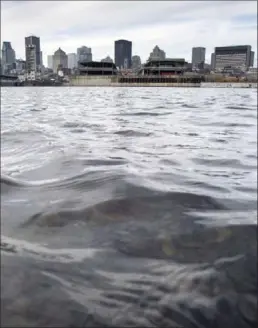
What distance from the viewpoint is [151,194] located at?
3580 millimetres

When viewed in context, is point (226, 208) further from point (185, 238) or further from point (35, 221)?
point (35, 221)

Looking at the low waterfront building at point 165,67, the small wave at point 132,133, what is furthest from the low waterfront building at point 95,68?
the small wave at point 132,133

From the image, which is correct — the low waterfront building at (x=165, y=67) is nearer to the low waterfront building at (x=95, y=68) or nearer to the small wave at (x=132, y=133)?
the low waterfront building at (x=95, y=68)

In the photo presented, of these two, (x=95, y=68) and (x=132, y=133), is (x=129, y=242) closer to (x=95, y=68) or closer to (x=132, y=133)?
(x=132, y=133)

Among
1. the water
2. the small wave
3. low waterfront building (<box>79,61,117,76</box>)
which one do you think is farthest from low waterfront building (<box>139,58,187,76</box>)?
the water

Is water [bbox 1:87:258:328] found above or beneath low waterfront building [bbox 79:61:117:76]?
beneath

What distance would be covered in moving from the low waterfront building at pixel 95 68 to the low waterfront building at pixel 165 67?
11.5 m

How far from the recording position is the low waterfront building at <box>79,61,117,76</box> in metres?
Answer: 118

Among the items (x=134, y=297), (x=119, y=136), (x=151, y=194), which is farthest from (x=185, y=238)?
(x=119, y=136)

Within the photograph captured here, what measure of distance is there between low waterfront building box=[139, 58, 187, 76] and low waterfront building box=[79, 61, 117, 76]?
37.7ft

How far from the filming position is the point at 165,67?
118 meters

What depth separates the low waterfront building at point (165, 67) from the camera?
386ft

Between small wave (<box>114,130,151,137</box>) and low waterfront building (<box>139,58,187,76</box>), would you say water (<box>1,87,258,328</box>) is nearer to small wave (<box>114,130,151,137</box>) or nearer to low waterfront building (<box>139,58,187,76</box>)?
small wave (<box>114,130,151,137</box>)

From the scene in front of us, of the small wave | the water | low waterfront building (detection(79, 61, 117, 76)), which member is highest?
low waterfront building (detection(79, 61, 117, 76))
